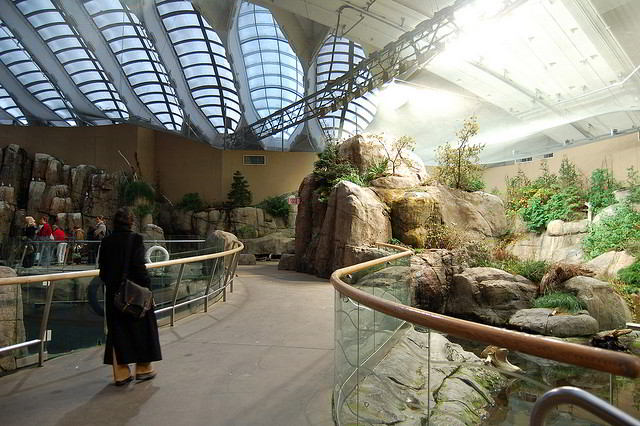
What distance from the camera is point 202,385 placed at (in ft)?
11.5

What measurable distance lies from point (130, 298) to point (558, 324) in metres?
7.82

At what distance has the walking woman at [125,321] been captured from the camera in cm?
350

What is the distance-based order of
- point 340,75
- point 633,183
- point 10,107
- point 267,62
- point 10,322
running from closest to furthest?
1. point 10,322
2. point 633,183
3. point 10,107
4. point 340,75
5. point 267,62

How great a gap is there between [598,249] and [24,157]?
2769 centimetres

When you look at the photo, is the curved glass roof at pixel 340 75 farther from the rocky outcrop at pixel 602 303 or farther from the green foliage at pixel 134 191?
the rocky outcrop at pixel 602 303

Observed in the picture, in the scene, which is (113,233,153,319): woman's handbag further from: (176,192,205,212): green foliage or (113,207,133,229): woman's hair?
(176,192,205,212): green foliage

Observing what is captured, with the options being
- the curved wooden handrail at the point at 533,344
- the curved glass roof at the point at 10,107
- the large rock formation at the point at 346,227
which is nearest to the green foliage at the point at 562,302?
the large rock formation at the point at 346,227

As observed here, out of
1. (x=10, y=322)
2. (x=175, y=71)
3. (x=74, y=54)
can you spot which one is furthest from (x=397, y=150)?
(x=74, y=54)

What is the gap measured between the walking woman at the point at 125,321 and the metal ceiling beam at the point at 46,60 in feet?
87.5

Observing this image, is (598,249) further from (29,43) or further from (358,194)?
(29,43)

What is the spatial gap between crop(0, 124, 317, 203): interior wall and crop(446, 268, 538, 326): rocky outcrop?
686 inches

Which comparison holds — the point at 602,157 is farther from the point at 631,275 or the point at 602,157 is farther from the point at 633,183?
the point at 631,275

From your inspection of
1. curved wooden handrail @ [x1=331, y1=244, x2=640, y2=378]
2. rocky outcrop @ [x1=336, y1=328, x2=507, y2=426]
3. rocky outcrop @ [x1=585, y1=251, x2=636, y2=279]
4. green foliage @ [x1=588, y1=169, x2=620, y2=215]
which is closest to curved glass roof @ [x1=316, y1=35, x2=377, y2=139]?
green foliage @ [x1=588, y1=169, x2=620, y2=215]

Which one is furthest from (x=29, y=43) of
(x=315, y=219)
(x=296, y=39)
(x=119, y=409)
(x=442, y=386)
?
(x=442, y=386)
